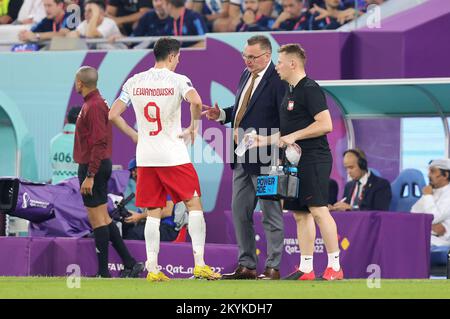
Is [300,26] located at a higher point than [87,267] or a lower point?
higher

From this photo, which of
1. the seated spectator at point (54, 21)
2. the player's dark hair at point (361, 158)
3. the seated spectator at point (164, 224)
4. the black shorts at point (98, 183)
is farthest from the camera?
the seated spectator at point (54, 21)

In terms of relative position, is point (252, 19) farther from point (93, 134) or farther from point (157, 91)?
point (157, 91)

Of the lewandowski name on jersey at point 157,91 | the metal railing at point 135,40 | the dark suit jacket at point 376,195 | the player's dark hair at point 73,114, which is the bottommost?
the dark suit jacket at point 376,195

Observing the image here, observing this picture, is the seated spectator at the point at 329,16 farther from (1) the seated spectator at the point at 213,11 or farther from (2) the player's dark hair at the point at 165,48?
(2) the player's dark hair at the point at 165,48

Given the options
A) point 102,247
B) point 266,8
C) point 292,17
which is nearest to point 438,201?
point 292,17

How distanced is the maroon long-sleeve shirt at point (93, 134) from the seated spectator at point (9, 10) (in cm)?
667

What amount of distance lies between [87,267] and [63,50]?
13.3ft

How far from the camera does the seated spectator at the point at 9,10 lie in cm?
1961

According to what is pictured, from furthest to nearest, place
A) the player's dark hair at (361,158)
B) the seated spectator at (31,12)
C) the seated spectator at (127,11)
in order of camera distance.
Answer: the seated spectator at (31,12) → the seated spectator at (127,11) → the player's dark hair at (361,158)

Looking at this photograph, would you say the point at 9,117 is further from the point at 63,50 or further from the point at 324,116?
the point at 324,116

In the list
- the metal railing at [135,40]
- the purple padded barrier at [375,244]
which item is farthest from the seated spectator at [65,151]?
the purple padded barrier at [375,244]

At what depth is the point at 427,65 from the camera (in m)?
16.0
